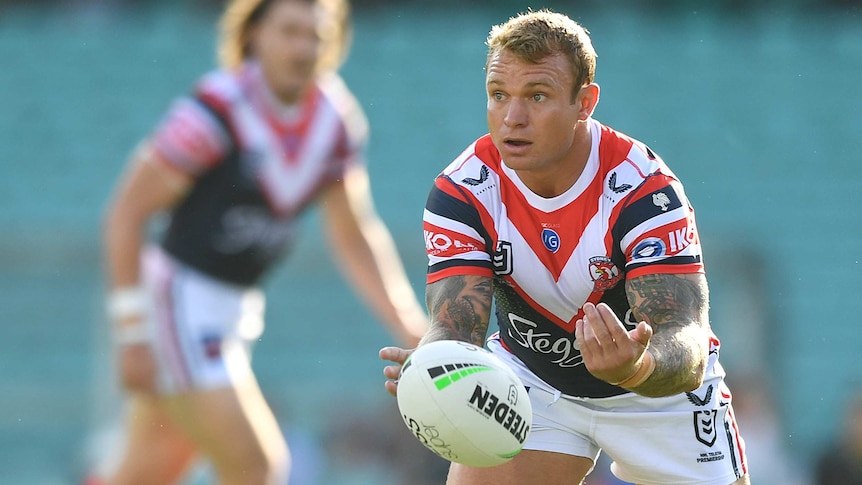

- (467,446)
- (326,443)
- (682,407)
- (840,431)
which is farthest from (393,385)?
(840,431)

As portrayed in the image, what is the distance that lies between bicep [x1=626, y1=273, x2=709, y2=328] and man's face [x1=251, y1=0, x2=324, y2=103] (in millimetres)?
3140

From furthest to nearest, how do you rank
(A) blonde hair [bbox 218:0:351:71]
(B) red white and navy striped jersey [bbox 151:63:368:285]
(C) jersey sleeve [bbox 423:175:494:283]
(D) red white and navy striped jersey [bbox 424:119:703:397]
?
(A) blonde hair [bbox 218:0:351:71]
(B) red white and navy striped jersey [bbox 151:63:368:285]
(C) jersey sleeve [bbox 423:175:494:283]
(D) red white and navy striped jersey [bbox 424:119:703:397]

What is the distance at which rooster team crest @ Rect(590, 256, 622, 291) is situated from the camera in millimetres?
4203

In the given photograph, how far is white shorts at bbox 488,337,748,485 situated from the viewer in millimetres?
4500

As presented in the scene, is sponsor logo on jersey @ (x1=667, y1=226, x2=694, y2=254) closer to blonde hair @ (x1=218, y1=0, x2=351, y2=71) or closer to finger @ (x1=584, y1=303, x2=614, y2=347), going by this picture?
finger @ (x1=584, y1=303, x2=614, y2=347)

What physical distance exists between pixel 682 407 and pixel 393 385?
111 cm

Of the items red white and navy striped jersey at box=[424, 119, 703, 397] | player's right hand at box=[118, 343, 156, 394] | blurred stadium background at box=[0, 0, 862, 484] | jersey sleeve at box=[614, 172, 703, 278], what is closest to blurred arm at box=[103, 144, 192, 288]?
player's right hand at box=[118, 343, 156, 394]

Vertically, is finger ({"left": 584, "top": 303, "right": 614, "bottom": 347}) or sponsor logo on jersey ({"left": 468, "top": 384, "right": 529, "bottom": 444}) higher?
finger ({"left": 584, "top": 303, "right": 614, "bottom": 347})

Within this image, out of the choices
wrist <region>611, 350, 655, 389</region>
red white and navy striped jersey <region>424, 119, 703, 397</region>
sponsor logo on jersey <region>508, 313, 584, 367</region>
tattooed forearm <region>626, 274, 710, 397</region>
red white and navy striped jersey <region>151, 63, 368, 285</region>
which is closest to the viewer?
wrist <region>611, 350, 655, 389</region>

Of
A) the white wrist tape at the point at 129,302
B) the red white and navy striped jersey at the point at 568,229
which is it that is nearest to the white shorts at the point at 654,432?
the red white and navy striped jersey at the point at 568,229

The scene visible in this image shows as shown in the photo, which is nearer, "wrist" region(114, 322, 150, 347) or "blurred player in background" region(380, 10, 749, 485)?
"blurred player in background" region(380, 10, 749, 485)

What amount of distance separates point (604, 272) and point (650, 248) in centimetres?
24

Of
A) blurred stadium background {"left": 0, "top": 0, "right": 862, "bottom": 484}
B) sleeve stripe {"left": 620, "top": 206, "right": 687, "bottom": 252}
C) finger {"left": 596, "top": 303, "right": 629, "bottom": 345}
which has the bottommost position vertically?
blurred stadium background {"left": 0, "top": 0, "right": 862, "bottom": 484}

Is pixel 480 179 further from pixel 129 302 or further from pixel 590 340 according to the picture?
pixel 129 302
